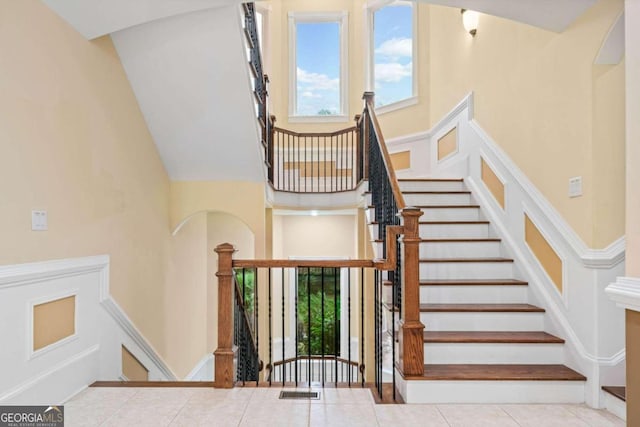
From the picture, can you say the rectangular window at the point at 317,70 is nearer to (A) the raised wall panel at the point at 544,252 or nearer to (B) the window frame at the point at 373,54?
(B) the window frame at the point at 373,54

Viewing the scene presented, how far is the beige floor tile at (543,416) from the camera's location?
209cm

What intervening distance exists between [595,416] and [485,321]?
79 centimetres

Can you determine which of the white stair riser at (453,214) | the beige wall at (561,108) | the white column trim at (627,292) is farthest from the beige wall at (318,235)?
the white column trim at (627,292)

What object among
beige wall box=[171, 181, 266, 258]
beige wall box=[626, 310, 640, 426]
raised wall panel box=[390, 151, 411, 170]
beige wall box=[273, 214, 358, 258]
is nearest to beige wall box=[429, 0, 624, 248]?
beige wall box=[626, 310, 640, 426]

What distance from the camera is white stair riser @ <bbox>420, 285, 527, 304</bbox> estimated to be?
3021 mm

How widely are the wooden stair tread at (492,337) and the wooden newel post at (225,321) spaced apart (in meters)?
1.29

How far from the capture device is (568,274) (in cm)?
255

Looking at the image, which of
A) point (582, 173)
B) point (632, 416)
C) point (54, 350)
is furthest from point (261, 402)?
point (582, 173)

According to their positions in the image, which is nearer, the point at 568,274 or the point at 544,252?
the point at 568,274

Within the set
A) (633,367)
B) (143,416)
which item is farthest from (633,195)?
(143,416)

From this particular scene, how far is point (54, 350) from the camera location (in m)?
2.37

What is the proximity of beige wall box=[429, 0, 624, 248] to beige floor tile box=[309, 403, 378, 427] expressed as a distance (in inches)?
66.2

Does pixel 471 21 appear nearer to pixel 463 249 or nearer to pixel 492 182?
pixel 492 182

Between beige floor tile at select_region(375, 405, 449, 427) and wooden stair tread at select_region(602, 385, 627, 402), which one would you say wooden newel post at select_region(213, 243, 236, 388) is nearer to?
Result: beige floor tile at select_region(375, 405, 449, 427)
